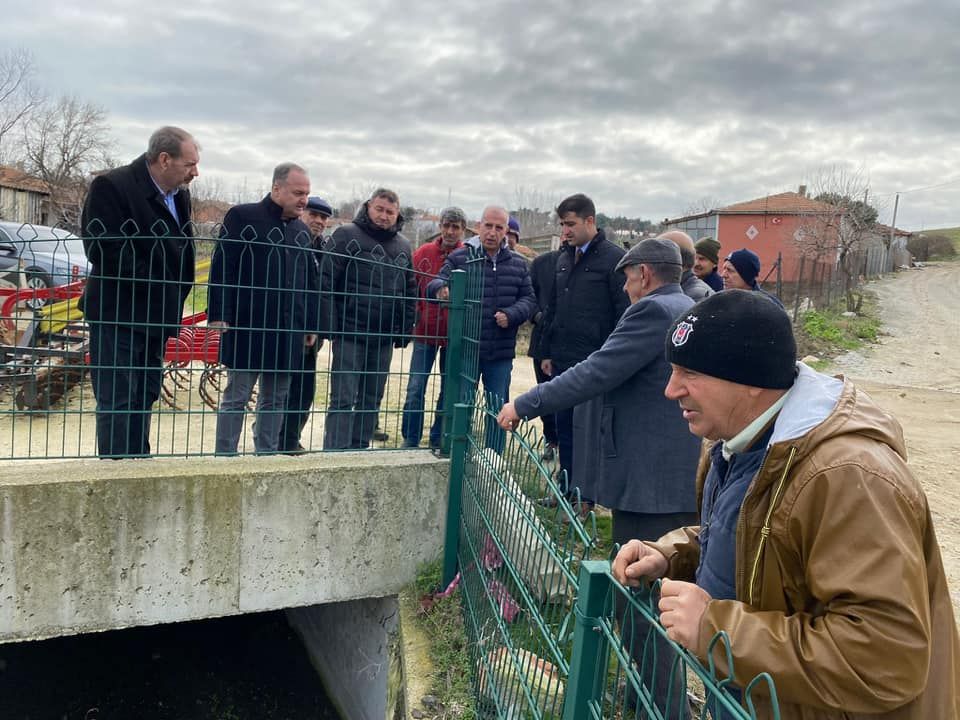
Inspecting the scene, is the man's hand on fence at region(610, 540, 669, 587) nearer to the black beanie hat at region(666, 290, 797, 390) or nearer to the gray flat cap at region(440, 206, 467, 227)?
the black beanie hat at region(666, 290, 797, 390)

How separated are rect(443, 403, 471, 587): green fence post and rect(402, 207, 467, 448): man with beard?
272 millimetres

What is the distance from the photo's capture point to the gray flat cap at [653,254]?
2.83 meters

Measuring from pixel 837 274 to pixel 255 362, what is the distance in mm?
21379

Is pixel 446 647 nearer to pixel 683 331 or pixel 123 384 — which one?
pixel 123 384

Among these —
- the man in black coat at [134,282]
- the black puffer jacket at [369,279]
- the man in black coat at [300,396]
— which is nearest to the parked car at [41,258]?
the man in black coat at [134,282]

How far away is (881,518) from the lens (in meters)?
1.19

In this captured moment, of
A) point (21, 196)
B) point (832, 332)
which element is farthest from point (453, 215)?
point (21, 196)

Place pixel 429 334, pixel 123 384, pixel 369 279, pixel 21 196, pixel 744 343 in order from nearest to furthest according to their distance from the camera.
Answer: pixel 744 343 < pixel 123 384 < pixel 369 279 < pixel 429 334 < pixel 21 196

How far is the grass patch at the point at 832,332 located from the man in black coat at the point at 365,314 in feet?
32.9

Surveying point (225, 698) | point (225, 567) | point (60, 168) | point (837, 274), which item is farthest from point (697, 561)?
point (60, 168)

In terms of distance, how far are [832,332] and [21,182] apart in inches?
1275

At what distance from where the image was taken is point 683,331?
63.1 inches

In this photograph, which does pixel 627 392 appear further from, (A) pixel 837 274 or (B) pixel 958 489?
(A) pixel 837 274

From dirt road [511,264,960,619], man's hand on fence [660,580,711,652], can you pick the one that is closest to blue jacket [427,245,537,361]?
dirt road [511,264,960,619]
